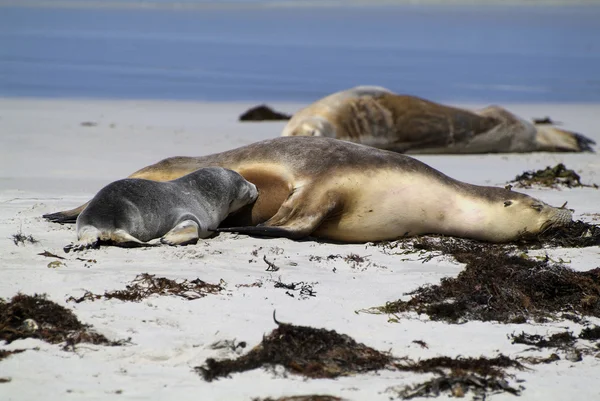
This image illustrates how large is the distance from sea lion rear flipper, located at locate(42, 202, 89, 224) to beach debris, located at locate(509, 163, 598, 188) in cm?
400

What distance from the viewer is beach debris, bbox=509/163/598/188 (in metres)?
8.52

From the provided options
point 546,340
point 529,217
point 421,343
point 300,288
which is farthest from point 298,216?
point 546,340

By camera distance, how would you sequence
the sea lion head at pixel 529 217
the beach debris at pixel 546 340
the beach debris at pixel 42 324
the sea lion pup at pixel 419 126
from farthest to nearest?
the sea lion pup at pixel 419 126
the sea lion head at pixel 529 217
the beach debris at pixel 546 340
the beach debris at pixel 42 324

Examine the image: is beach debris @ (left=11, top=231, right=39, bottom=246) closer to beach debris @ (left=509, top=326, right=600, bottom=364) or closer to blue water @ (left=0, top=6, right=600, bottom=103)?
beach debris @ (left=509, top=326, right=600, bottom=364)

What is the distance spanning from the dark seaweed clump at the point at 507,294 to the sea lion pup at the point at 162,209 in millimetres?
1575

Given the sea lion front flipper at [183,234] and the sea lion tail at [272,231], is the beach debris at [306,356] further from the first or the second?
the sea lion tail at [272,231]

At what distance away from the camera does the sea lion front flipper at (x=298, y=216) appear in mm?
5934

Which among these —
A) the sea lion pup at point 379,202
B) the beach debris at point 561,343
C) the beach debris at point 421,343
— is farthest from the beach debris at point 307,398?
the sea lion pup at point 379,202

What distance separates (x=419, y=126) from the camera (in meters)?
11.9

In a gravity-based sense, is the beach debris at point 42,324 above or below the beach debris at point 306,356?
above

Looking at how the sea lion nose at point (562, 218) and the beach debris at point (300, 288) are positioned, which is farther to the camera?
the sea lion nose at point (562, 218)

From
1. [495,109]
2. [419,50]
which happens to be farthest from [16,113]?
[419,50]

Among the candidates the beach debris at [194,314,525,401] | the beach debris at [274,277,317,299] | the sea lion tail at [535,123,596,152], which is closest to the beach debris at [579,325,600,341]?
the beach debris at [194,314,525,401]

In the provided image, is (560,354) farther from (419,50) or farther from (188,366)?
(419,50)
